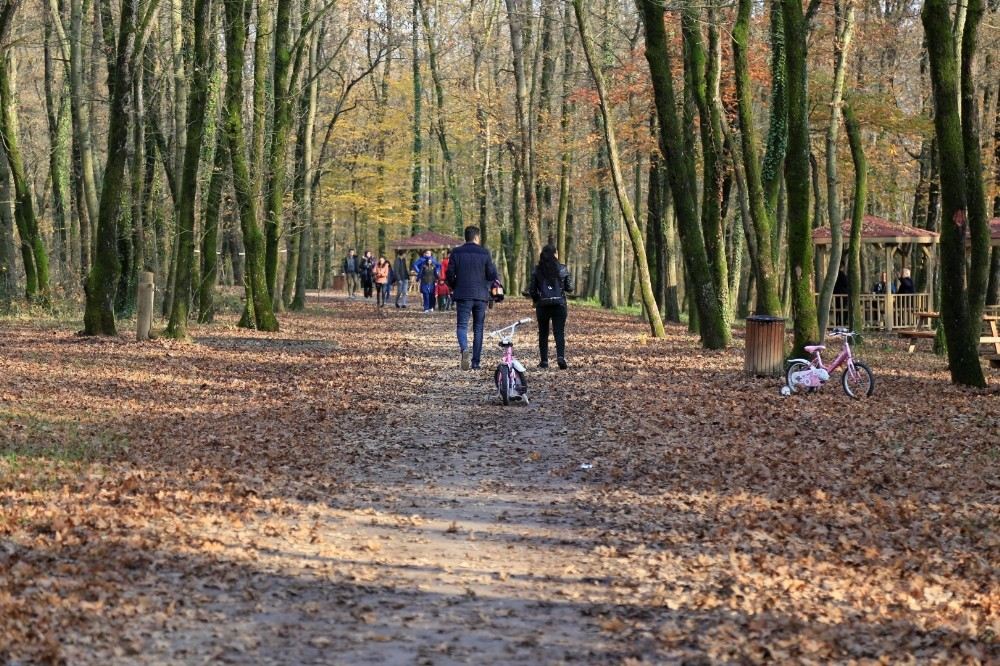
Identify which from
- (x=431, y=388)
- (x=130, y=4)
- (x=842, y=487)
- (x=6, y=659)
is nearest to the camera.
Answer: (x=6, y=659)

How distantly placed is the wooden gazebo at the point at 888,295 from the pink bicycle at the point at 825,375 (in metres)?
17.9

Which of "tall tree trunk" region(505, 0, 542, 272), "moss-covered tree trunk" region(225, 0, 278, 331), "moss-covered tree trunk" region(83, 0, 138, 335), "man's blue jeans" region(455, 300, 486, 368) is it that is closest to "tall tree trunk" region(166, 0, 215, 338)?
"moss-covered tree trunk" region(225, 0, 278, 331)

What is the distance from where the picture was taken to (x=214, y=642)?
5.53 meters

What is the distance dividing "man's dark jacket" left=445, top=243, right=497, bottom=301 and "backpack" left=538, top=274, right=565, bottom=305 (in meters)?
1.02

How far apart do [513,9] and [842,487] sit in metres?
29.0

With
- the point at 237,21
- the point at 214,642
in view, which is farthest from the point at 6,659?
the point at 237,21

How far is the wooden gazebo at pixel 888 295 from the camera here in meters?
33.3

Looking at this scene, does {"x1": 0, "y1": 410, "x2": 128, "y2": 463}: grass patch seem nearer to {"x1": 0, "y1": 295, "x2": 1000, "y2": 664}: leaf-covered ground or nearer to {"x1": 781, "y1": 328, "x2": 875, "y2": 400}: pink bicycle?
{"x1": 0, "y1": 295, "x2": 1000, "y2": 664}: leaf-covered ground

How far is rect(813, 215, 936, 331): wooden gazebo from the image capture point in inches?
1313

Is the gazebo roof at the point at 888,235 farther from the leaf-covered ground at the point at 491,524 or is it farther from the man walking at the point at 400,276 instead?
the leaf-covered ground at the point at 491,524

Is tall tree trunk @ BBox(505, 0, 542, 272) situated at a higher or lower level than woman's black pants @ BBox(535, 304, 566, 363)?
higher

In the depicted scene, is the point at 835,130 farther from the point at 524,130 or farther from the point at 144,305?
the point at 524,130

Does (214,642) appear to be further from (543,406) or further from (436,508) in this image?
(543,406)

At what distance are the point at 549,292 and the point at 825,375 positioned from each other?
4.02m
